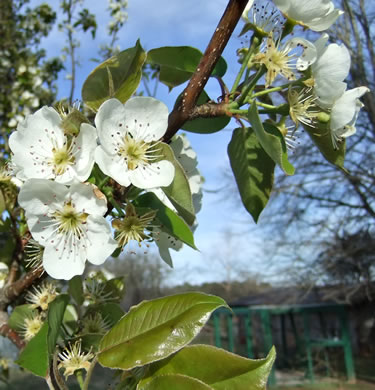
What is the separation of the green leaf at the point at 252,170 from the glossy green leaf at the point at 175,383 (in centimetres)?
31

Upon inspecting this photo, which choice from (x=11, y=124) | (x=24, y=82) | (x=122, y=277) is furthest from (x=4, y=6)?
(x=122, y=277)

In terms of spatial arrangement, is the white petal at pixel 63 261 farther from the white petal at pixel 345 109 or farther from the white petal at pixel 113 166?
the white petal at pixel 345 109

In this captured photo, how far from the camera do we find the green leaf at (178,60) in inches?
31.8

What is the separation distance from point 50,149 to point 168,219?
199mm

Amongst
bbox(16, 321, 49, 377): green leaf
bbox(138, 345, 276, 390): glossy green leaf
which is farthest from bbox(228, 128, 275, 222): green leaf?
bbox(16, 321, 49, 377): green leaf

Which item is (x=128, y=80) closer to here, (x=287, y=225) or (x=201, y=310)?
(x=201, y=310)

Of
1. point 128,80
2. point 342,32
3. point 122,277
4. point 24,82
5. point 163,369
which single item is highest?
point 342,32

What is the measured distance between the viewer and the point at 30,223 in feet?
2.22

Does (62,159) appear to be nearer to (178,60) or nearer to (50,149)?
(50,149)

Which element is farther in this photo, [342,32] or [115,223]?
[342,32]

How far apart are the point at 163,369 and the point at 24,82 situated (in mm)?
3230

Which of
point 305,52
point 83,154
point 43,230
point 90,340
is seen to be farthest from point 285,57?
point 90,340

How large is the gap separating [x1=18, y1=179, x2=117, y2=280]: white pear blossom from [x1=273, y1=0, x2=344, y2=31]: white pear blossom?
15.7 inches

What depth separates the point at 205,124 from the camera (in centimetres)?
85
